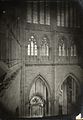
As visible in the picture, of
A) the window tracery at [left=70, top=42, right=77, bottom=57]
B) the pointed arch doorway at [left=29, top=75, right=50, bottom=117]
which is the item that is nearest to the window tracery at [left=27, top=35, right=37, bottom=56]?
the pointed arch doorway at [left=29, top=75, right=50, bottom=117]

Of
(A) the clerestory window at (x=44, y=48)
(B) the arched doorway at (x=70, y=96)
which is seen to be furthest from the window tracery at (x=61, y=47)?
(B) the arched doorway at (x=70, y=96)

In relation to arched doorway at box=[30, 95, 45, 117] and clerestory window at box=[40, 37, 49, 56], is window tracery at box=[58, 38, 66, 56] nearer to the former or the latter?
clerestory window at box=[40, 37, 49, 56]

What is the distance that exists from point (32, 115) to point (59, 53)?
2.37 feet

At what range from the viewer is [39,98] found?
7.52 ft

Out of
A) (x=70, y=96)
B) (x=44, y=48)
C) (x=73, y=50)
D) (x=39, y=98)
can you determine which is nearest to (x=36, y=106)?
(x=39, y=98)

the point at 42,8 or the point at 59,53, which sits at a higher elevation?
the point at 42,8

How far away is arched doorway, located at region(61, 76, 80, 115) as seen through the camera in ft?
7.79

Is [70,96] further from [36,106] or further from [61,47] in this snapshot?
[61,47]

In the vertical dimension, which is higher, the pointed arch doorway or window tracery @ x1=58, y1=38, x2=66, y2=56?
window tracery @ x1=58, y1=38, x2=66, y2=56

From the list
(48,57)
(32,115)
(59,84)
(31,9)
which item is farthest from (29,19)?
(32,115)

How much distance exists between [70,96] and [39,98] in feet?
1.19

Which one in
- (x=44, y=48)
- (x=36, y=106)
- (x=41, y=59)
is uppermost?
(x=44, y=48)

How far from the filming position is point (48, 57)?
7.55 ft

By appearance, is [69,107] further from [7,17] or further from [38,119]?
[7,17]
